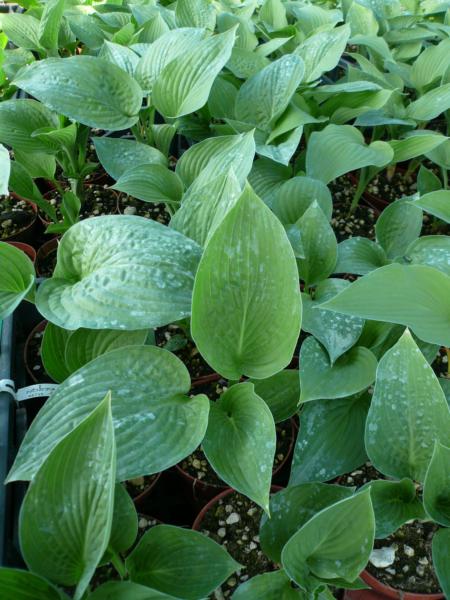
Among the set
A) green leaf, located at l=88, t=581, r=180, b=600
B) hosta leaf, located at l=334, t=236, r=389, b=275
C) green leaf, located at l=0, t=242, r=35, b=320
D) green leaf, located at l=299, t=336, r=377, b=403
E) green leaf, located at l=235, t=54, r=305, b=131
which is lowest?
green leaf, located at l=88, t=581, r=180, b=600

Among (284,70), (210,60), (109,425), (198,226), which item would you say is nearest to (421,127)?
(284,70)

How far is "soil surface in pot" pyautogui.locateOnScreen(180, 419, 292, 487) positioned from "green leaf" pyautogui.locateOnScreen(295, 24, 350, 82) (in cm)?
86

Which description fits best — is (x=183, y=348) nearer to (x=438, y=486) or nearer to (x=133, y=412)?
(x=133, y=412)

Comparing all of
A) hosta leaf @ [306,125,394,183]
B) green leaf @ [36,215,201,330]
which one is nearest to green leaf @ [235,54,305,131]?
hosta leaf @ [306,125,394,183]

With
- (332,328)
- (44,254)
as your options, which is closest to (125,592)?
(332,328)

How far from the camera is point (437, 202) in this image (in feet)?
3.35

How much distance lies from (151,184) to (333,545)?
2.31 ft

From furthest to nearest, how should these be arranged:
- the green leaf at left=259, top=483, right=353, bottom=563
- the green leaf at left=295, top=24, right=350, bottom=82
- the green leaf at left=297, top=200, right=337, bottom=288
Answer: the green leaf at left=295, top=24, right=350, bottom=82 < the green leaf at left=297, top=200, right=337, bottom=288 < the green leaf at left=259, top=483, right=353, bottom=563

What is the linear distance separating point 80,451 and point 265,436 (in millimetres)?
242

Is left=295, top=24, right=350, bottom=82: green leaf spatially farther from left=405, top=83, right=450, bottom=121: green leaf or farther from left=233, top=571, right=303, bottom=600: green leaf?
left=233, top=571, right=303, bottom=600: green leaf

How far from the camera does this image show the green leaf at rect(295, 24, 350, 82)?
133 cm

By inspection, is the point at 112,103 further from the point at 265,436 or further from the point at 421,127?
the point at 421,127

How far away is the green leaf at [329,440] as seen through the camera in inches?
31.1

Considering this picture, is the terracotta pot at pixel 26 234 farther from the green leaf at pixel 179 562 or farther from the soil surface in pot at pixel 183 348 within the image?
the green leaf at pixel 179 562
